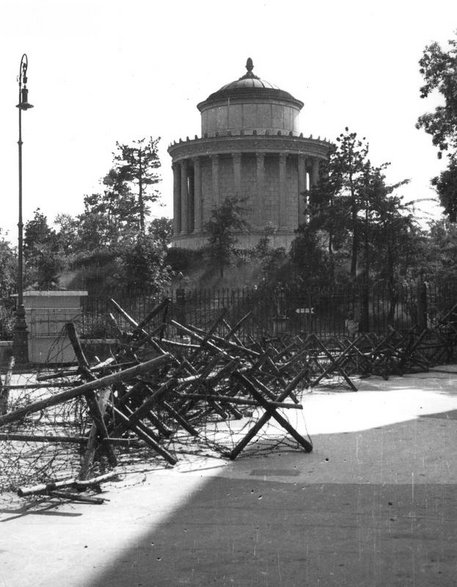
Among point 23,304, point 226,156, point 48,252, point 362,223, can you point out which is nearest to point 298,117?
point 226,156

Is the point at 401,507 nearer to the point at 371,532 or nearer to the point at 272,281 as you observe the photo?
the point at 371,532

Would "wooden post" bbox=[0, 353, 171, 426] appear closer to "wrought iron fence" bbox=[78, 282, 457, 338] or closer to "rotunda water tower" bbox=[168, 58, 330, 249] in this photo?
"wrought iron fence" bbox=[78, 282, 457, 338]

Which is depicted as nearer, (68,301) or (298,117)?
(68,301)

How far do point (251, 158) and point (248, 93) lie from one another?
18.1ft

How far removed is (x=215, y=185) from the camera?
76.1m

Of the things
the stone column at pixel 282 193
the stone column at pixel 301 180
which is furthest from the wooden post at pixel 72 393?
the stone column at pixel 301 180

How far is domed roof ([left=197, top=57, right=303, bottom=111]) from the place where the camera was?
246 ft

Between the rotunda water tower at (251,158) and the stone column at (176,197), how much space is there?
137 millimetres

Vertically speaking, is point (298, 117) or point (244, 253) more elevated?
point (298, 117)

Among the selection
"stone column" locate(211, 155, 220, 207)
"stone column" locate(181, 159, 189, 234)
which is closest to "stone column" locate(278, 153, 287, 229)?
"stone column" locate(211, 155, 220, 207)

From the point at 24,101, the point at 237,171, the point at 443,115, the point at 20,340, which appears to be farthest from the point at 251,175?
the point at 20,340

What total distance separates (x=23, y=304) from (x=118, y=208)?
51.8 metres

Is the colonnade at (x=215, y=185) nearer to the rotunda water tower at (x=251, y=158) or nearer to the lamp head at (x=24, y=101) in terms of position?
the rotunda water tower at (x=251, y=158)

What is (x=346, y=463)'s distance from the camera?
29.2 feet
